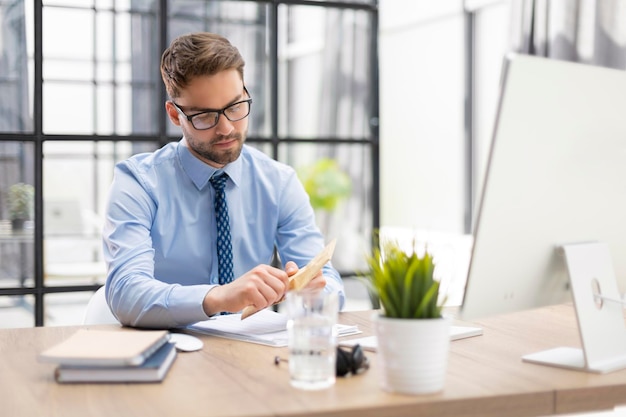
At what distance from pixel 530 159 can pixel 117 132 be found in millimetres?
2156

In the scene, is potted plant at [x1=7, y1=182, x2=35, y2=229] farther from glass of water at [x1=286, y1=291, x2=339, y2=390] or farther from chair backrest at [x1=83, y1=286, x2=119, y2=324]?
glass of water at [x1=286, y1=291, x2=339, y2=390]

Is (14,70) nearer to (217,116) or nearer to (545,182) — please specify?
(217,116)

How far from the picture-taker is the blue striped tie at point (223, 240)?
2.23 m

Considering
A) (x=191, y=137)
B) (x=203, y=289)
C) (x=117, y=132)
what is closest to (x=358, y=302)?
(x=117, y=132)

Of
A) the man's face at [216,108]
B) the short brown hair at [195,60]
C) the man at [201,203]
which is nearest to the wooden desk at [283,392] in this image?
the man at [201,203]

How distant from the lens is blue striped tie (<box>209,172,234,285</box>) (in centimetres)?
223

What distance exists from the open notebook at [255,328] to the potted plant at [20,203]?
1412mm

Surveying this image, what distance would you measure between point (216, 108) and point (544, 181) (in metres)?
0.99

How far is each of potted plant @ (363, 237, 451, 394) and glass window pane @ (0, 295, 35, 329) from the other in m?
2.14

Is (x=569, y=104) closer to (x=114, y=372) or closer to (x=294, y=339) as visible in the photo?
(x=294, y=339)

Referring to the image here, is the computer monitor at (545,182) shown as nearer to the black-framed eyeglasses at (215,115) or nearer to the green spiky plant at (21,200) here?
the black-framed eyeglasses at (215,115)

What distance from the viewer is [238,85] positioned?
2.16 m

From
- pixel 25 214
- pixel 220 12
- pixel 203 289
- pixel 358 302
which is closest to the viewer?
pixel 203 289

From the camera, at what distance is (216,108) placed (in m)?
2.12
